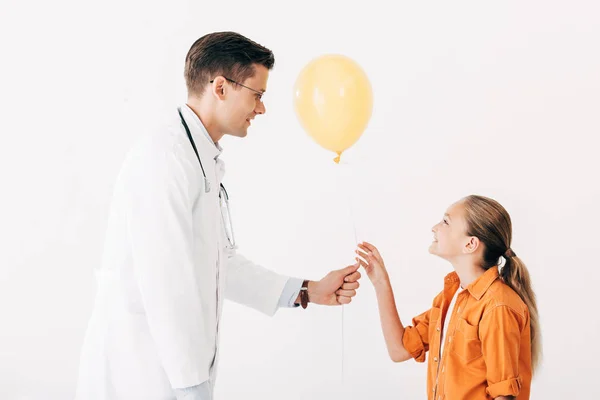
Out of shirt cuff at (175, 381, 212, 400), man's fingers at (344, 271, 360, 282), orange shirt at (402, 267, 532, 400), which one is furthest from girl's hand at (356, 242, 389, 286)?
shirt cuff at (175, 381, 212, 400)

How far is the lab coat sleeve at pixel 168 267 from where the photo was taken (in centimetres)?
177

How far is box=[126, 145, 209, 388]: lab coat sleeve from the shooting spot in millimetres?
1769

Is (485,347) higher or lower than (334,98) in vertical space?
lower

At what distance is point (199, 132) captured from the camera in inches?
80.0

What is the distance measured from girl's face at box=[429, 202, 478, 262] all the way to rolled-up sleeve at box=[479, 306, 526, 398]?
224 millimetres

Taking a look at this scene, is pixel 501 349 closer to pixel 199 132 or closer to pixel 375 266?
pixel 375 266

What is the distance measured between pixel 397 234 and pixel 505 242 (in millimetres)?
1025

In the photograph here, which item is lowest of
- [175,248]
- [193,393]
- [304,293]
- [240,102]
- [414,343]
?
[193,393]

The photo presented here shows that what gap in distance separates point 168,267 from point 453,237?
0.88m

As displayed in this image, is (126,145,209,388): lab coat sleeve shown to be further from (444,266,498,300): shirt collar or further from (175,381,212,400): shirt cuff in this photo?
(444,266,498,300): shirt collar

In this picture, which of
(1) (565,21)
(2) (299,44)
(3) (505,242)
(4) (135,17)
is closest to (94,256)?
(4) (135,17)

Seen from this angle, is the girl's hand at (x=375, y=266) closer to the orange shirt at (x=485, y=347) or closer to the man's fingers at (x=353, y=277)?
the man's fingers at (x=353, y=277)

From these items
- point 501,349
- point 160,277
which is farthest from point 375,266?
point 160,277

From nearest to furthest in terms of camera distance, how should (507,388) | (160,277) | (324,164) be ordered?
(160,277) → (507,388) → (324,164)
